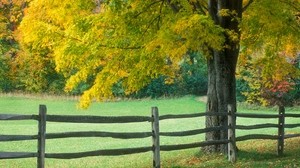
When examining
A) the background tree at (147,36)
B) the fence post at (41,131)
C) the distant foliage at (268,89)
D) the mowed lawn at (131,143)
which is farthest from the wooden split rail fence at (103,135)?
the distant foliage at (268,89)

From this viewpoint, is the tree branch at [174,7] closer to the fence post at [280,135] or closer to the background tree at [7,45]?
the fence post at [280,135]

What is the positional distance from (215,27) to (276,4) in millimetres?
2483

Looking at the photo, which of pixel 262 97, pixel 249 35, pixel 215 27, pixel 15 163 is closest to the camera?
pixel 215 27

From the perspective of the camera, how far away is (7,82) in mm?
53281

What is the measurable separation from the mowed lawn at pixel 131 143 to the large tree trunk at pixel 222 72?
985 mm

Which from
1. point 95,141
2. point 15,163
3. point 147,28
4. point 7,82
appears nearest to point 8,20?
point 7,82

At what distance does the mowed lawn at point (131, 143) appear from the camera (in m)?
16.6

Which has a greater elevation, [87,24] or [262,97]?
[87,24]

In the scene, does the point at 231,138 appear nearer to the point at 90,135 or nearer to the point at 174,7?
the point at 174,7

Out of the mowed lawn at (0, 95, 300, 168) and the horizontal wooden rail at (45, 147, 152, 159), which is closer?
the horizontal wooden rail at (45, 147, 152, 159)

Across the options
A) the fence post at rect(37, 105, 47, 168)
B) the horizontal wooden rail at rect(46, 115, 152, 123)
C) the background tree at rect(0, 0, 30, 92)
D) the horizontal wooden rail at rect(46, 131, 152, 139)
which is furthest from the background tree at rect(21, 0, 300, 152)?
the background tree at rect(0, 0, 30, 92)

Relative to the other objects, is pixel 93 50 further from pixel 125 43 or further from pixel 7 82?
pixel 7 82

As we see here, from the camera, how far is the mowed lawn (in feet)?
54.5

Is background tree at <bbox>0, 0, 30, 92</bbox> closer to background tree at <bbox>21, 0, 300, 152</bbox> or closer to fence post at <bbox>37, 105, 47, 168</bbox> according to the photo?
background tree at <bbox>21, 0, 300, 152</bbox>
